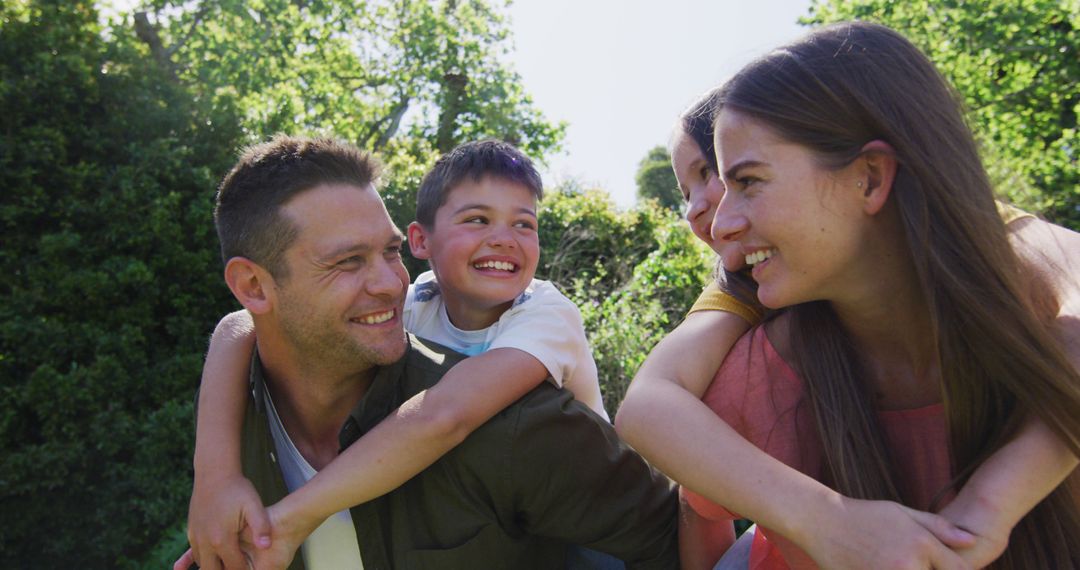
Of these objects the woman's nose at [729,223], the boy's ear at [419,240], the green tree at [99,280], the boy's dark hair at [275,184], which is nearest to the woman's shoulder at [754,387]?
Answer: the woman's nose at [729,223]

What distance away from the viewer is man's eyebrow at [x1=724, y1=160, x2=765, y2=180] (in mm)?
1826

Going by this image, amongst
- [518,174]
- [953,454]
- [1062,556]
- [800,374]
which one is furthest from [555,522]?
[518,174]

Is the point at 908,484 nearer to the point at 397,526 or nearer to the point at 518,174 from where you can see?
the point at 397,526

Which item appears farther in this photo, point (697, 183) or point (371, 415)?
point (697, 183)

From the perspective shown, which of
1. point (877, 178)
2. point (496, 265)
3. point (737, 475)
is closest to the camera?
point (737, 475)

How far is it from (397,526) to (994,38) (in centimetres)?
1111

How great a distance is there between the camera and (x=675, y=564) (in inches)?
94.3

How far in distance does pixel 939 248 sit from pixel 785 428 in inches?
22.3

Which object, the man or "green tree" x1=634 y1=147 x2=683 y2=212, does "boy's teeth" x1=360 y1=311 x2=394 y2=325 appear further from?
"green tree" x1=634 y1=147 x2=683 y2=212

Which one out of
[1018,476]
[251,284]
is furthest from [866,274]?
[251,284]

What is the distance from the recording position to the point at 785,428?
1981 millimetres

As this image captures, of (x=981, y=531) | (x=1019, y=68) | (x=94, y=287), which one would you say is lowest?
(x=1019, y=68)

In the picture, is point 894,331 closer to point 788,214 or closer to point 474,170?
point 788,214

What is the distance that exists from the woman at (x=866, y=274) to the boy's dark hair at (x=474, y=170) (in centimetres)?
149
